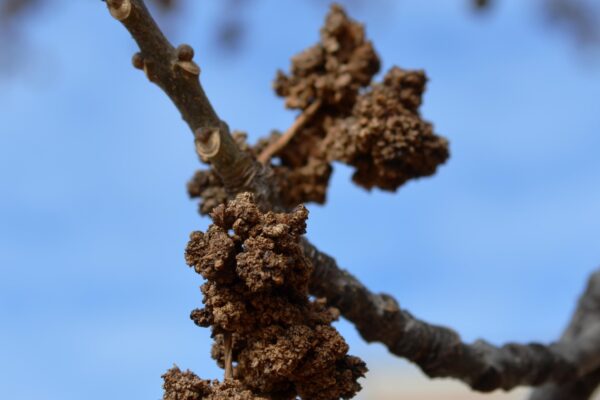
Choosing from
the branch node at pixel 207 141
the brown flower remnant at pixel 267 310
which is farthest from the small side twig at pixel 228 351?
the branch node at pixel 207 141

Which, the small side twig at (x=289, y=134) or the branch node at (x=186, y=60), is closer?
the branch node at (x=186, y=60)

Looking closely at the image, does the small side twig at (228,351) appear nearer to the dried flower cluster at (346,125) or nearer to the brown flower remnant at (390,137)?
the dried flower cluster at (346,125)

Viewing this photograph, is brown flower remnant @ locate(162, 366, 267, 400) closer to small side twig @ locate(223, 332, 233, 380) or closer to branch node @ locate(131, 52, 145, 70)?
small side twig @ locate(223, 332, 233, 380)

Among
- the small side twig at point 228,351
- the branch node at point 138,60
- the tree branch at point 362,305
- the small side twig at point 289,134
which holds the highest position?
the small side twig at point 289,134

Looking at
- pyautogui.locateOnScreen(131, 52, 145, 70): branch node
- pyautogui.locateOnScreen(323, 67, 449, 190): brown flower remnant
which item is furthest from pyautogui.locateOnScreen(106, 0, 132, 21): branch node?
pyautogui.locateOnScreen(323, 67, 449, 190): brown flower remnant

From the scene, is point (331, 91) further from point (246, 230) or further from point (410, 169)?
point (246, 230)

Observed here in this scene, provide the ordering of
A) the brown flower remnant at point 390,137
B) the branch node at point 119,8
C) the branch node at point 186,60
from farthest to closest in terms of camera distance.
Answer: the brown flower remnant at point 390,137 < the branch node at point 186,60 < the branch node at point 119,8

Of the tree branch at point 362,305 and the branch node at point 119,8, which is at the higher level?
the branch node at point 119,8
